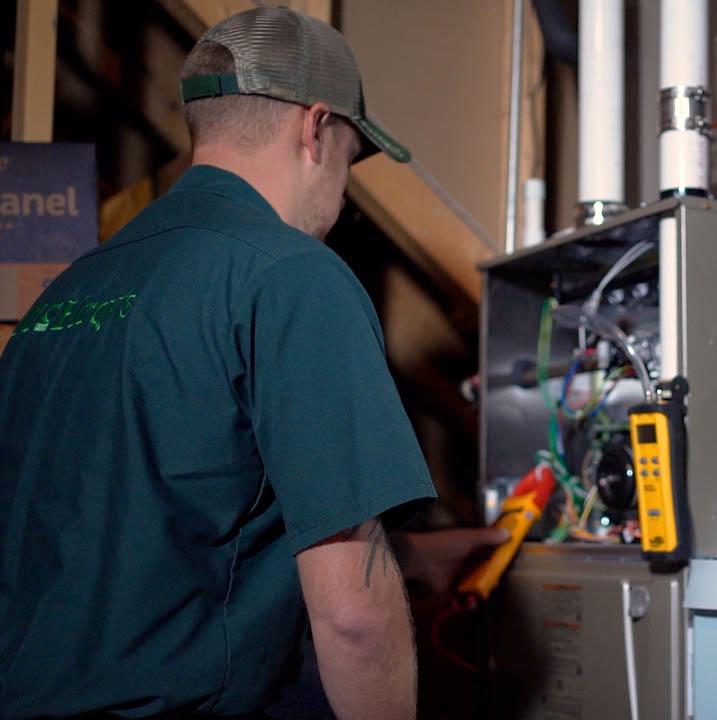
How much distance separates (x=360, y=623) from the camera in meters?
1.07

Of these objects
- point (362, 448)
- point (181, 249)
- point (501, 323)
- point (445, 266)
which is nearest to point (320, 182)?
point (181, 249)

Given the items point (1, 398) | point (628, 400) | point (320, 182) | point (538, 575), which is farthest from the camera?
point (628, 400)

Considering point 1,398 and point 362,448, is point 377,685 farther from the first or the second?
point 1,398

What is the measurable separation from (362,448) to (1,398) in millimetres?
456

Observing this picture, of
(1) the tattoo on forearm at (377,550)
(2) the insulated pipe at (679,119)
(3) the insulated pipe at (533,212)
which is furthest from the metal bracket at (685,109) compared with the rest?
(1) the tattoo on forearm at (377,550)

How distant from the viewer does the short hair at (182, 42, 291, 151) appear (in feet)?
4.36

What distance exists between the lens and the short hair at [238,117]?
1.33 meters

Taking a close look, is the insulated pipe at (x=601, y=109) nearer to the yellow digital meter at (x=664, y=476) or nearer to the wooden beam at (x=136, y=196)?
the yellow digital meter at (x=664, y=476)

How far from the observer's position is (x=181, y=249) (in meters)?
1.16

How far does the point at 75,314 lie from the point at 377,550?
1.38ft

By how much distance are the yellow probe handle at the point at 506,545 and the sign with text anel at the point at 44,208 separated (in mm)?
961

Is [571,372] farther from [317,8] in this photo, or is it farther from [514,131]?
[317,8]

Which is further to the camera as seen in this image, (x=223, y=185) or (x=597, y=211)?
(x=597, y=211)

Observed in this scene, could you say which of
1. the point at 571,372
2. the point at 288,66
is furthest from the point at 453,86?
the point at 288,66
